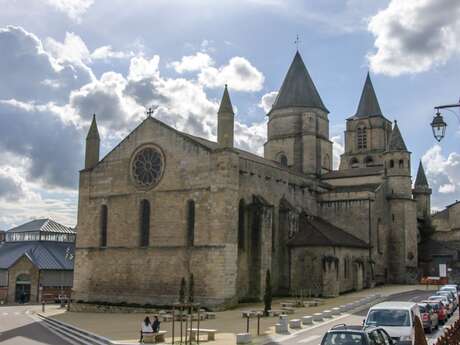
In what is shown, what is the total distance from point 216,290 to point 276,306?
4.38 meters

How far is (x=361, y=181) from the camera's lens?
6581 cm

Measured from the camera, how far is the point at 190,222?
47344 millimetres

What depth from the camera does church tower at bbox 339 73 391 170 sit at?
77938mm

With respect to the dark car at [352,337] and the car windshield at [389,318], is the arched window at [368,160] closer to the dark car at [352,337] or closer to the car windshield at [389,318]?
the car windshield at [389,318]

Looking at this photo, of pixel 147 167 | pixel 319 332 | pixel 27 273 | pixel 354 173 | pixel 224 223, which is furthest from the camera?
pixel 27 273

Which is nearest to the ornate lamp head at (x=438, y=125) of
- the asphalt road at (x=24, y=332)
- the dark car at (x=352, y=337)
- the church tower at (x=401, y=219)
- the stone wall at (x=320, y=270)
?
the dark car at (x=352, y=337)

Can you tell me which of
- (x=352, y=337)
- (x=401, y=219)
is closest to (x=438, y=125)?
(x=352, y=337)

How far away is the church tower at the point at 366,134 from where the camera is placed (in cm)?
7794

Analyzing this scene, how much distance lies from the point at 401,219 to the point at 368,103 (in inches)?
847

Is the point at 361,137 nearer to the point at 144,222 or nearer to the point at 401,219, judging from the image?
the point at 401,219

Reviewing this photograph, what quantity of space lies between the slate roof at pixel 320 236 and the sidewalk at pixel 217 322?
4461 millimetres

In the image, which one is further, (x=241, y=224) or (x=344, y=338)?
(x=241, y=224)

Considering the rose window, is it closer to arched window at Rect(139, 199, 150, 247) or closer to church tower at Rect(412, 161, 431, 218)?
arched window at Rect(139, 199, 150, 247)

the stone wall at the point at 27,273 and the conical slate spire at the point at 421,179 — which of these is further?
the conical slate spire at the point at 421,179
